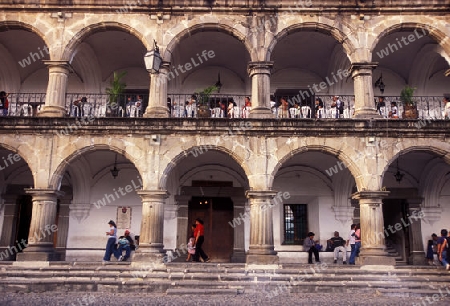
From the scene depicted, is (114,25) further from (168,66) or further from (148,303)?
(148,303)

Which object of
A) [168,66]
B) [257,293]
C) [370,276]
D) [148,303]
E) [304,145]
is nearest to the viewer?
[148,303]

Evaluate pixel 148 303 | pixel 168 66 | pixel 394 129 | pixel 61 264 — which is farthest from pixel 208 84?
pixel 148 303

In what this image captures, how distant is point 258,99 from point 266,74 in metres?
0.85

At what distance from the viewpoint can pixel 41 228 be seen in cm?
1148

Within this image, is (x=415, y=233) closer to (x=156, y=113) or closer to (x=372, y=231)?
(x=372, y=231)

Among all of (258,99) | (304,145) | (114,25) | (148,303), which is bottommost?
(148,303)

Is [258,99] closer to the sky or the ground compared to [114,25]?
closer to the ground

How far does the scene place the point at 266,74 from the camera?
12523 mm

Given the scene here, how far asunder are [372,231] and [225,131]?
15.8 feet

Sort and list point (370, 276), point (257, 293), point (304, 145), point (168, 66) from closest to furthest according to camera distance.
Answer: point (257, 293), point (370, 276), point (304, 145), point (168, 66)

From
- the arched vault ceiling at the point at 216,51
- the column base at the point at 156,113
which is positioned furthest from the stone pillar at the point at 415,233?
the column base at the point at 156,113

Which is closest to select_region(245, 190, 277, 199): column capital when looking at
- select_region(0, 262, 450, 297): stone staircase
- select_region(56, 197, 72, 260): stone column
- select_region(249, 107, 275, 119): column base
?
select_region(0, 262, 450, 297): stone staircase

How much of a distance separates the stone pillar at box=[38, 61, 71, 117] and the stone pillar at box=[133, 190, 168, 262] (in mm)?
3457

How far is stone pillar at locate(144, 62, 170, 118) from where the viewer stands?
40.1ft
